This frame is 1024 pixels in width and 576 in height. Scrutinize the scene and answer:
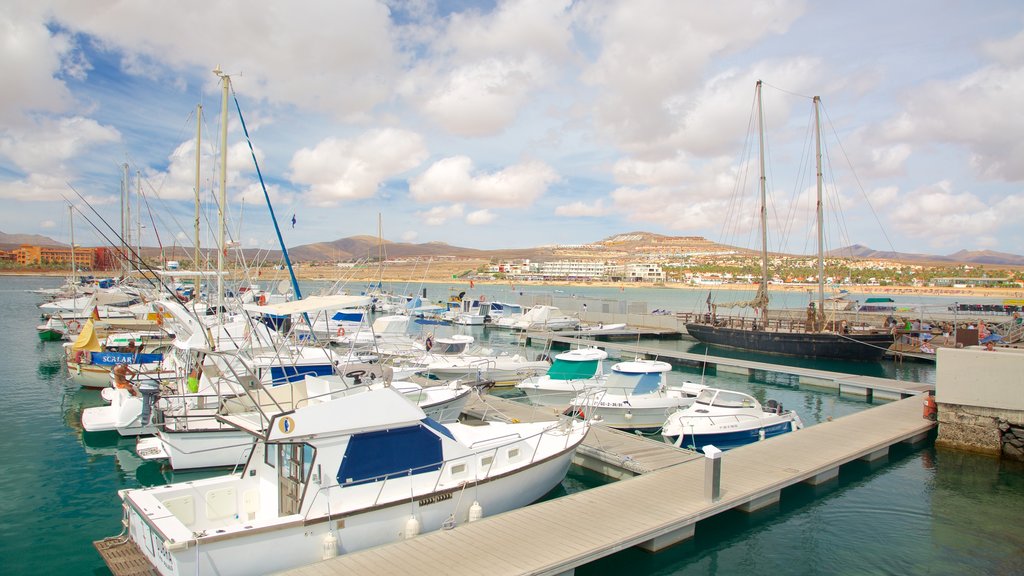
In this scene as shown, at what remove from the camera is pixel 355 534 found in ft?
30.5

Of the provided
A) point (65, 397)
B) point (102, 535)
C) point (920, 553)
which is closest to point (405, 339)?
point (65, 397)

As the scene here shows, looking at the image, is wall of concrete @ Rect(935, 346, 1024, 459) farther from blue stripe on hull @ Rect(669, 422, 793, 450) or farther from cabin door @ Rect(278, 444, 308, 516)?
cabin door @ Rect(278, 444, 308, 516)

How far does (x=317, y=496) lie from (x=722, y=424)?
1242cm

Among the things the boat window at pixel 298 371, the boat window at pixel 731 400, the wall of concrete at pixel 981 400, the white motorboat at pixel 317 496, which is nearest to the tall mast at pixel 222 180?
the boat window at pixel 298 371

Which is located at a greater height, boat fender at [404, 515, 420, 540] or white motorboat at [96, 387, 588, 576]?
white motorboat at [96, 387, 588, 576]

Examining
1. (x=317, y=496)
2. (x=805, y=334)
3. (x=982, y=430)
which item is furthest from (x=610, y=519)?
(x=805, y=334)

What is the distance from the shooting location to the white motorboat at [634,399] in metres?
19.2

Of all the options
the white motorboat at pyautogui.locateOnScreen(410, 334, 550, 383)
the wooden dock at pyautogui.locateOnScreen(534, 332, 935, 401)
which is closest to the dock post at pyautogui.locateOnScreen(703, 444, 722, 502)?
the white motorboat at pyautogui.locateOnScreen(410, 334, 550, 383)

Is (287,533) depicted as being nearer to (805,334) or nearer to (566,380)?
(566,380)

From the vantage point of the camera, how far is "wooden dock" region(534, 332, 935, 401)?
25.8 m

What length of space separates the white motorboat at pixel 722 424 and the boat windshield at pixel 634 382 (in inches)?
65.9

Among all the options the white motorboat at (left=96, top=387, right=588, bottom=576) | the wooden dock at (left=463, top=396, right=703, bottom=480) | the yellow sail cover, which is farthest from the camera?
the yellow sail cover

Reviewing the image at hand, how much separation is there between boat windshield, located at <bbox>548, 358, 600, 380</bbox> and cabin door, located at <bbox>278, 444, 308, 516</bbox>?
14.2 m

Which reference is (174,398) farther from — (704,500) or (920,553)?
(920,553)
